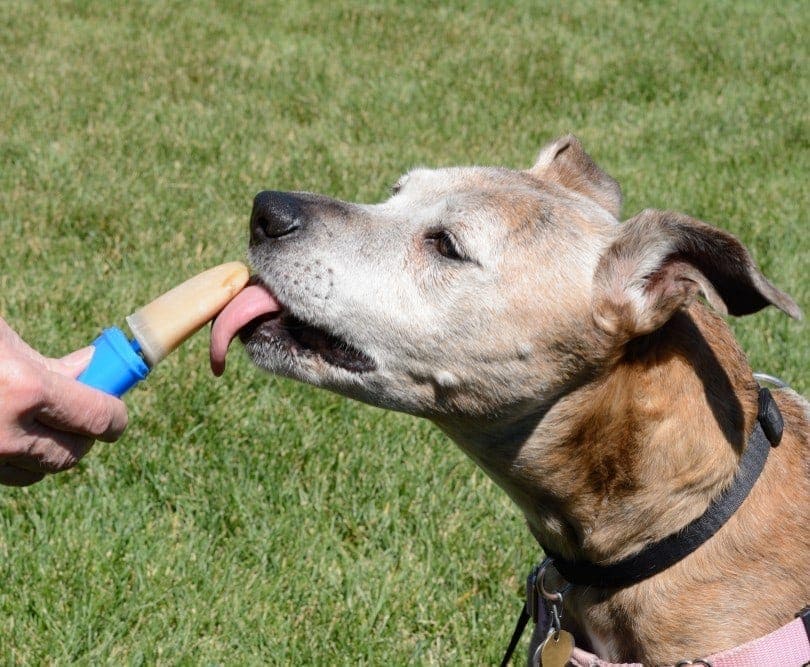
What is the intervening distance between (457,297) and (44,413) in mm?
1291

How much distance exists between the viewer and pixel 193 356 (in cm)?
574

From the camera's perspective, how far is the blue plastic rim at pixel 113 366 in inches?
120

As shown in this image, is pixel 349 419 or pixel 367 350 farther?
pixel 349 419

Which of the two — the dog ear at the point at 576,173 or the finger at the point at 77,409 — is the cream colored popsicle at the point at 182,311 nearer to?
the finger at the point at 77,409

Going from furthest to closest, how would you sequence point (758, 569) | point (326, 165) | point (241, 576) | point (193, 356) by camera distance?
point (326, 165) → point (193, 356) → point (241, 576) → point (758, 569)

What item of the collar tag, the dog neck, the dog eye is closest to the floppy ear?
the dog neck

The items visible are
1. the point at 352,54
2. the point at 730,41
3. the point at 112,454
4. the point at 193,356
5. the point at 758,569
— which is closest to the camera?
the point at 758,569

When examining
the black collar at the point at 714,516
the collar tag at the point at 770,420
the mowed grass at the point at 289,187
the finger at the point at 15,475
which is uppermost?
the finger at the point at 15,475

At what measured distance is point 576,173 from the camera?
4.16 meters

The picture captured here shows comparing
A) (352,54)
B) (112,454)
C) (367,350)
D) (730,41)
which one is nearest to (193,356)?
(112,454)

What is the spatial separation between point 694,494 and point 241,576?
2060 millimetres

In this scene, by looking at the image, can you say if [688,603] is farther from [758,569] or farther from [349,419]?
[349,419]

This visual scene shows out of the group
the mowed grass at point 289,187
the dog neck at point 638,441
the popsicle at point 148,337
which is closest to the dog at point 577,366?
the dog neck at point 638,441

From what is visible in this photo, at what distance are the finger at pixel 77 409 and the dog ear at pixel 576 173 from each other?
191 cm
